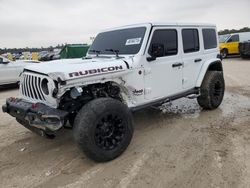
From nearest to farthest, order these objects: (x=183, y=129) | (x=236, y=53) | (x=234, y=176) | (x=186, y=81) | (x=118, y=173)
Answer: (x=234, y=176), (x=118, y=173), (x=183, y=129), (x=186, y=81), (x=236, y=53)

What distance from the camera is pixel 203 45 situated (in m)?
5.66

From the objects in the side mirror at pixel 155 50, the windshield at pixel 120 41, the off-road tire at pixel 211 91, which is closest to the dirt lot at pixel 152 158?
the off-road tire at pixel 211 91

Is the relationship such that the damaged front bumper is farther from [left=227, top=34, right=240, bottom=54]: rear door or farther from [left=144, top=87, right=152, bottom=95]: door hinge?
[left=227, top=34, right=240, bottom=54]: rear door

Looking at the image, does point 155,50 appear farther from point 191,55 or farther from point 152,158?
point 152,158

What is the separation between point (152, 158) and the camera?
3.72m

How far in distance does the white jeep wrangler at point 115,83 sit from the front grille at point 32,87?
0.05 ft

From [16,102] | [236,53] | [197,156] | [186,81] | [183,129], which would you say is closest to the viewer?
[197,156]

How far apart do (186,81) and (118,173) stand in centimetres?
269

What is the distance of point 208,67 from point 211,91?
0.56m

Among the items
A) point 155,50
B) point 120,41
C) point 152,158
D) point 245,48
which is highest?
point 120,41

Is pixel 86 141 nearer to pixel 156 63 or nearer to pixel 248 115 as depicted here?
pixel 156 63

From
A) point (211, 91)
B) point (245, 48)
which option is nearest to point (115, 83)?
point (211, 91)

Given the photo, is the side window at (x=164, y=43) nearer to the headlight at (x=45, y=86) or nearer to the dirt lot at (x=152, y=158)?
the dirt lot at (x=152, y=158)

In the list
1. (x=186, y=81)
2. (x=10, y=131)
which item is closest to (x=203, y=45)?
(x=186, y=81)
